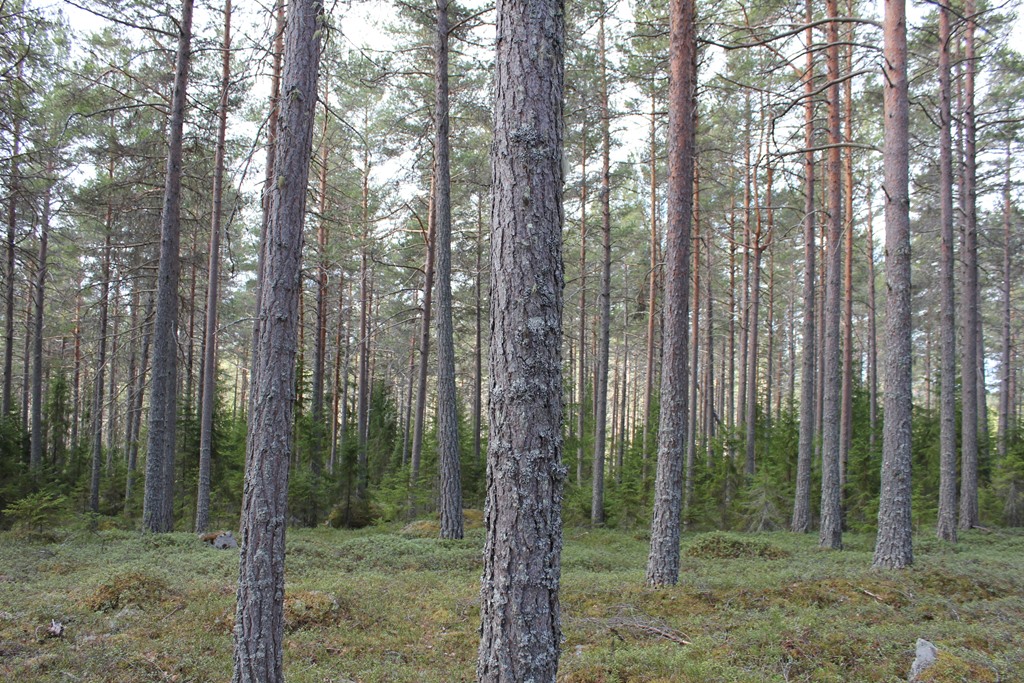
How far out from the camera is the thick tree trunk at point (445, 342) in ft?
40.0

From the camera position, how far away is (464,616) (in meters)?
7.46

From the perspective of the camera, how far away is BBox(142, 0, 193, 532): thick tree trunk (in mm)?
12047

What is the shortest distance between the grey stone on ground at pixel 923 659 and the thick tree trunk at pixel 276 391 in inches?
187

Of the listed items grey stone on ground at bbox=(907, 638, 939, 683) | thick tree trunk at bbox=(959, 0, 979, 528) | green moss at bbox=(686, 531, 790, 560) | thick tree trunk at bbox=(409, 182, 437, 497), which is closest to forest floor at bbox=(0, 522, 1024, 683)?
grey stone on ground at bbox=(907, 638, 939, 683)

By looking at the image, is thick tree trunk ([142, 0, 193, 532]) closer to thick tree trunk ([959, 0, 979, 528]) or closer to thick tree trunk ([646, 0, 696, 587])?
thick tree trunk ([646, 0, 696, 587])

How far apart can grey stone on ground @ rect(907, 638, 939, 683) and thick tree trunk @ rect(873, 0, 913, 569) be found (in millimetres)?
4539

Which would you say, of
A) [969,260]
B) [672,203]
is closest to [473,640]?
[672,203]

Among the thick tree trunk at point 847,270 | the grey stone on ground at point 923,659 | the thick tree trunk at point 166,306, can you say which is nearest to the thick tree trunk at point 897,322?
the grey stone on ground at point 923,659

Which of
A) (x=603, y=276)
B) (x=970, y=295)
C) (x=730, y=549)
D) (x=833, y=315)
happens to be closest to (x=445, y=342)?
(x=603, y=276)

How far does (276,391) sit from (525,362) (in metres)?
2.52

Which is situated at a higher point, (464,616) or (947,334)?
(947,334)

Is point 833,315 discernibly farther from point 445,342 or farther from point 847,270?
point 445,342

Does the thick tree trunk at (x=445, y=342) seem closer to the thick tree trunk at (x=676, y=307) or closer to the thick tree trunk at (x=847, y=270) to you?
the thick tree trunk at (x=676, y=307)

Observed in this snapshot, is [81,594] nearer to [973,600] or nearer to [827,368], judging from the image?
[973,600]
